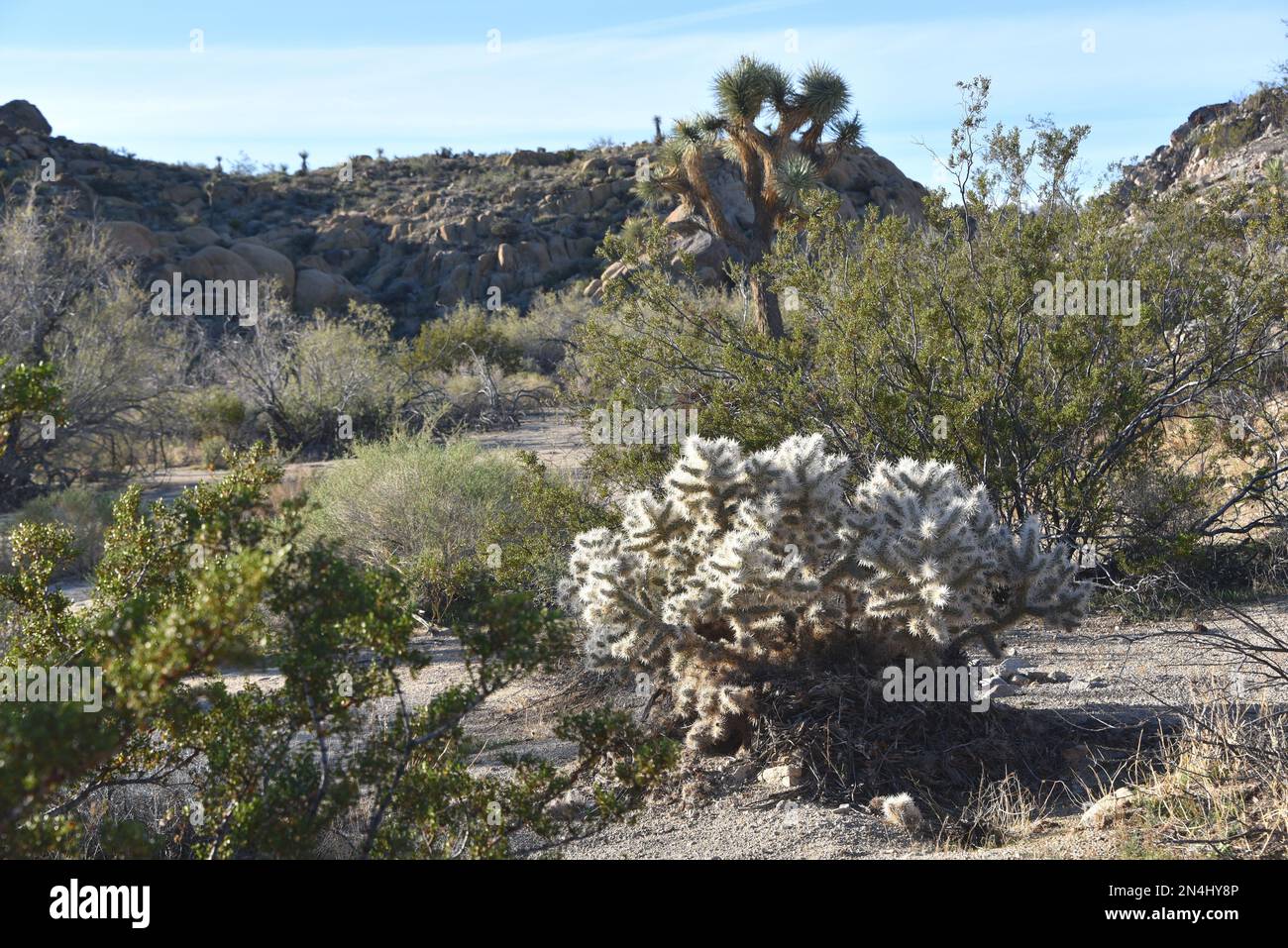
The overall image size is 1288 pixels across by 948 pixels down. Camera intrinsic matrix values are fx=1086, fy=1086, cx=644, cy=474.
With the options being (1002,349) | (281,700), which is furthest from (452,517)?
(281,700)

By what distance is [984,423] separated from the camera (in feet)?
22.9

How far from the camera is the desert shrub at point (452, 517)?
6820 millimetres

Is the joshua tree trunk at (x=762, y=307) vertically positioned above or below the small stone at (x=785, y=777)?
above

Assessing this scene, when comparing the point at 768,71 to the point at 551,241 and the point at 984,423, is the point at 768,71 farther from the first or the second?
the point at 551,241

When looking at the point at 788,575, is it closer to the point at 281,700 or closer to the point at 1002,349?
the point at 281,700

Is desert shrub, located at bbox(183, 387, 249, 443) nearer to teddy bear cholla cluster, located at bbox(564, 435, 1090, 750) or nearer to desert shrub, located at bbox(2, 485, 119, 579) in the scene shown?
desert shrub, located at bbox(2, 485, 119, 579)

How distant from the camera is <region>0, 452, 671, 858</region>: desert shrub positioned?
2607 millimetres

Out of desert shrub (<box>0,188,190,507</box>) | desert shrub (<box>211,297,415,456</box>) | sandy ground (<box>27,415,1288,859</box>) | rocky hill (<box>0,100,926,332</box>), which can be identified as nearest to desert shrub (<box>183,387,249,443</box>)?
desert shrub (<box>211,297,415,456</box>)

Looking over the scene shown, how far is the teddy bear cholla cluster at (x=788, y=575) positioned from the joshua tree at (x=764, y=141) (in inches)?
548

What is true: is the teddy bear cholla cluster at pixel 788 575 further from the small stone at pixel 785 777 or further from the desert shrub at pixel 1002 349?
the desert shrub at pixel 1002 349

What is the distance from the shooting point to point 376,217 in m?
45.7

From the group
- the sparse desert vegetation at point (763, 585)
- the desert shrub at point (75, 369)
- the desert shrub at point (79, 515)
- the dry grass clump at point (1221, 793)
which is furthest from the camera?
the desert shrub at point (75, 369)

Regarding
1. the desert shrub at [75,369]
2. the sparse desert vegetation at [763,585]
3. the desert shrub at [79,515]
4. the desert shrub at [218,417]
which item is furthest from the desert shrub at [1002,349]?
the desert shrub at [218,417]

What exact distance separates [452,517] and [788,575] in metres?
4.65
